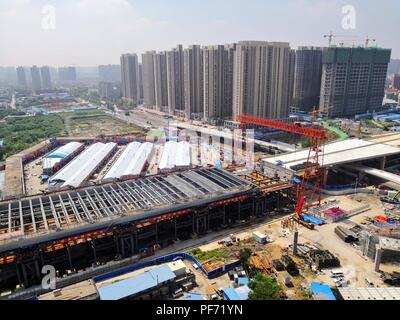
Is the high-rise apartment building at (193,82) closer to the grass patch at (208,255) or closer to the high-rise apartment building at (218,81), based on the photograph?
the high-rise apartment building at (218,81)

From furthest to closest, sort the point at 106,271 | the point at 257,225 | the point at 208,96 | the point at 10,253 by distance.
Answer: the point at 208,96
the point at 257,225
the point at 106,271
the point at 10,253

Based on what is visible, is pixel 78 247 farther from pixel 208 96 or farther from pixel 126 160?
pixel 208 96

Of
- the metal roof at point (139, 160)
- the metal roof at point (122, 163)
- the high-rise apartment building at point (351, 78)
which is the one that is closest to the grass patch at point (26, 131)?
the metal roof at point (122, 163)

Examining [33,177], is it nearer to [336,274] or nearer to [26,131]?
[26,131]

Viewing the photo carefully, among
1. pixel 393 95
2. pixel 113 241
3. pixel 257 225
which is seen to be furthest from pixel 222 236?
pixel 393 95

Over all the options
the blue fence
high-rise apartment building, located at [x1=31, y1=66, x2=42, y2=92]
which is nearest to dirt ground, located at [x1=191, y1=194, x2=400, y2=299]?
the blue fence

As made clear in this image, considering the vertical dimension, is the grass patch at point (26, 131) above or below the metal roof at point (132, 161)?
below
